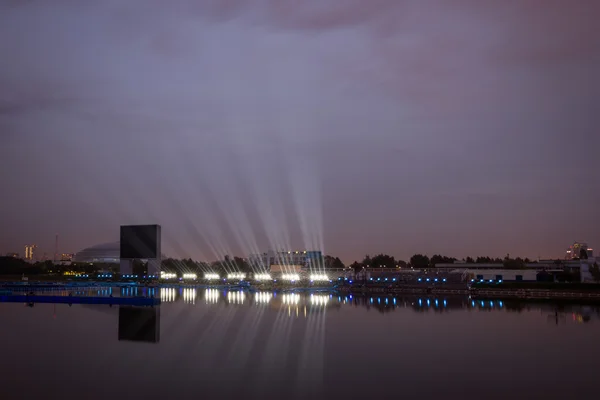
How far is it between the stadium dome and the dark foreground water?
500ft

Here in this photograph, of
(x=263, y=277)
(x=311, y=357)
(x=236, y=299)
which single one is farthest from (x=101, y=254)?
(x=311, y=357)


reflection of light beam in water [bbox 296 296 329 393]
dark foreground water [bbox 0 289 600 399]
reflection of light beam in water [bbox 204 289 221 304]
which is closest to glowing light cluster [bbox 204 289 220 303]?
reflection of light beam in water [bbox 204 289 221 304]

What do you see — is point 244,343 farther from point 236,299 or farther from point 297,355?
point 236,299

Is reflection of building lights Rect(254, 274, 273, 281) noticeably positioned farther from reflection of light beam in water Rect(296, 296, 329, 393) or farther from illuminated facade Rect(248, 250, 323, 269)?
reflection of light beam in water Rect(296, 296, 329, 393)

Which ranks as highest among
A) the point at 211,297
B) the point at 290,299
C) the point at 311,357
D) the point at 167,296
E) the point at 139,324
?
the point at 139,324

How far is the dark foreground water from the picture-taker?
17203 mm

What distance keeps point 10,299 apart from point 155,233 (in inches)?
1767

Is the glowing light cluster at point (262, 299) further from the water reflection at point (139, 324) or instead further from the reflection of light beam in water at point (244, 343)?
the reflection of light beam in water at point (244, 343)

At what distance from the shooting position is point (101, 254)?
190250 millimetres

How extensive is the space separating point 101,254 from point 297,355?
7209 inches

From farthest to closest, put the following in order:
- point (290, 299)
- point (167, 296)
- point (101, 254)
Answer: point (101, 254) < point (167, 296) < point (290, 299)

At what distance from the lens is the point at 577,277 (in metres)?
75.8

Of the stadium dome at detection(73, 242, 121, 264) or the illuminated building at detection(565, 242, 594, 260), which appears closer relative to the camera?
the illuminated building at detection(565, 242, 594, 260)

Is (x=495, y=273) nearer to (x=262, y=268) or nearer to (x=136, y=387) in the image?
(x=262, y=268)
